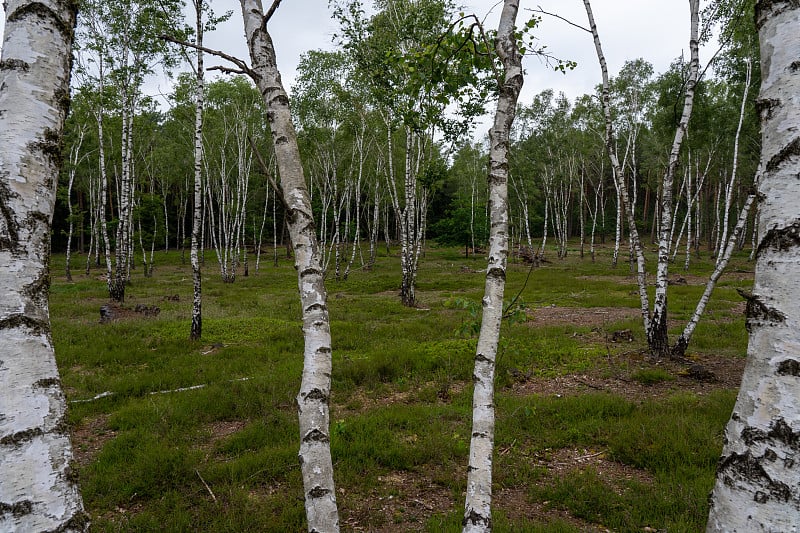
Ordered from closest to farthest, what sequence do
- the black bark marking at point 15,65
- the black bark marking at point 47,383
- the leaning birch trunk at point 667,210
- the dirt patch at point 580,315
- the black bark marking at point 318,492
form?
the black bark marking at point 47,383, the black bark marking at point 15,65, the black bark marking at point 318,492, the leaning birch trunk at point 667,210, the dirt patch at point 580,315

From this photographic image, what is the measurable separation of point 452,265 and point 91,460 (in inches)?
1120

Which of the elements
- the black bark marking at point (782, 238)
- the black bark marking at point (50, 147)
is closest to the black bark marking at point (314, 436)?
the black bark marking at point (50, 147)

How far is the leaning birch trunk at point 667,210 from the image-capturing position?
7.59 m

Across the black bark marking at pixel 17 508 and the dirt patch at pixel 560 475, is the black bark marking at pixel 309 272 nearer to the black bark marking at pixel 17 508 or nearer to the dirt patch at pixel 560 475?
the black bark marking at pixel 17 508

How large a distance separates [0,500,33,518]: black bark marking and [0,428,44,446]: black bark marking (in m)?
0.20

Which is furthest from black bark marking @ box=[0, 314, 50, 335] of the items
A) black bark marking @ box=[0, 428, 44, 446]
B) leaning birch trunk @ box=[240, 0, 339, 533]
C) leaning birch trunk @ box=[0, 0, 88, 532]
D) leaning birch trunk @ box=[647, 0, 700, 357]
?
leaning birch trunk @ box=[647, 0, 700, 357]

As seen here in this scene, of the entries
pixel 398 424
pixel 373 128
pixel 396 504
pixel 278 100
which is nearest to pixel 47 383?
pixel 278 100

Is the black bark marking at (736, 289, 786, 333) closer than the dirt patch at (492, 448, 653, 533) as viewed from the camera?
Yes

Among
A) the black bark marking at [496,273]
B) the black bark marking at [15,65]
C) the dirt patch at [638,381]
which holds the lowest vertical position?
the dirt patch at [638,381]

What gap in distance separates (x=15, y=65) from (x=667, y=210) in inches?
373

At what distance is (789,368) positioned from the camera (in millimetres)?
1415

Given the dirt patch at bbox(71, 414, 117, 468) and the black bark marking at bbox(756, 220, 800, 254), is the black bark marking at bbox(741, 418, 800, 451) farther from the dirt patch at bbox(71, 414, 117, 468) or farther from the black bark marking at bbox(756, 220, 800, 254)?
the dirt patch at bbox(71, 414, 117, 468)

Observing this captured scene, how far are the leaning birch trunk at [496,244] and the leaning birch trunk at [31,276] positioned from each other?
78.5 inches

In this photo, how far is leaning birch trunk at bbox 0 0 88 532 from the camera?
4.97 ft
